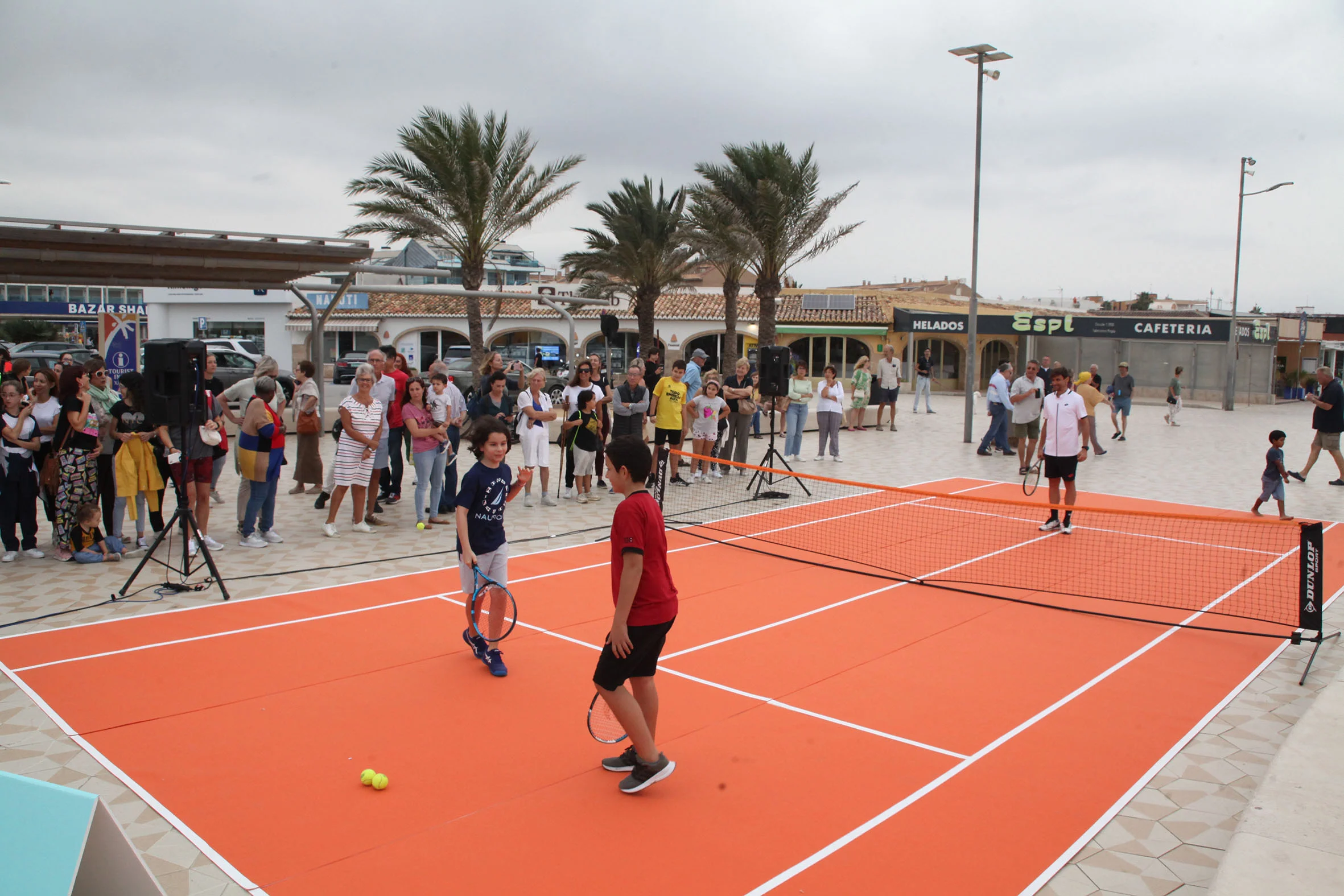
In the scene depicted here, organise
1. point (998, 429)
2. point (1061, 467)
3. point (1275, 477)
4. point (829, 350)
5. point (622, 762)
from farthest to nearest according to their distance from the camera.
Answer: point (829, 350) < point (998, 429) < point (1275, 477) < point (1061, 467) < point (622, 762)

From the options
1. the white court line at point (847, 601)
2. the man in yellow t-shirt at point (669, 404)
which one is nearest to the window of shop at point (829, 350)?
the man in yellow t-shirt at point (669, 404)

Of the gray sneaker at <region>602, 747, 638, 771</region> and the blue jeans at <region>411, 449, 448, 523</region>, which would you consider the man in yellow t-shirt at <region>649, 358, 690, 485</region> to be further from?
the gray sneaker at <region>602, 747, 638, 771</region>

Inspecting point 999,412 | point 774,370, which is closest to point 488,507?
point 774,370

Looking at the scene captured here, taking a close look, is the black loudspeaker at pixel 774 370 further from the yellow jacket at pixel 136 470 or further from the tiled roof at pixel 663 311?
the tiled roof at pixel 663 311

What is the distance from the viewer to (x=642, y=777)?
4.92 metres

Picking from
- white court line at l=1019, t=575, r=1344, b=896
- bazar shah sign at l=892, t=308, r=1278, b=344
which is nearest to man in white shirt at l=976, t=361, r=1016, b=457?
white court line at l=1019, t=575, r=1344, b=896

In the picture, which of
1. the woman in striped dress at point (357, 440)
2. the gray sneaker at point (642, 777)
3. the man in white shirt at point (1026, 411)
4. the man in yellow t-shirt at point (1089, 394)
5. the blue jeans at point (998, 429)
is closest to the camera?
the gray sneaker at point (642, 777)

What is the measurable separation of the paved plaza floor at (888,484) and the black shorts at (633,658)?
1.85 metres

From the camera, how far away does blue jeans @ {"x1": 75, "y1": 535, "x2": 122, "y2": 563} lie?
30.8ft

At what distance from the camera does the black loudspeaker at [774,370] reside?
14250 millimetres

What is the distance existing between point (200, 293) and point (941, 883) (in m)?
50.3

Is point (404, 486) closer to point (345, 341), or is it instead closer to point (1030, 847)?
point (1030, 847)

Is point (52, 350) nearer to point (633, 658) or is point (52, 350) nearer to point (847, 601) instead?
point (847, 601)

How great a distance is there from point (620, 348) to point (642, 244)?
1942 cm
